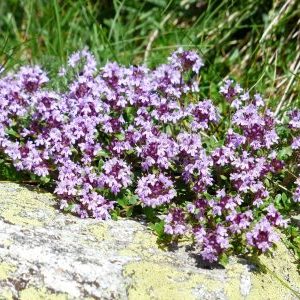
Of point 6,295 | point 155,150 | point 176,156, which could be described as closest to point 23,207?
point 6,295

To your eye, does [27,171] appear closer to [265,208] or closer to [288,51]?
[265,208]

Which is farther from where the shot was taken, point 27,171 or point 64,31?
point 64,31

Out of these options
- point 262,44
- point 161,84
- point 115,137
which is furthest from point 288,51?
point 115,137

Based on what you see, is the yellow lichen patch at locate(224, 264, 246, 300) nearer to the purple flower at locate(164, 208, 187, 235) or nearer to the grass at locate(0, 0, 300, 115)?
the purple flower at locate(164, 208, 187, 235)

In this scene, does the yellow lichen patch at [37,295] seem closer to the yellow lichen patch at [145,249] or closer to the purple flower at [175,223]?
the yellow lichen patch at [145,249]

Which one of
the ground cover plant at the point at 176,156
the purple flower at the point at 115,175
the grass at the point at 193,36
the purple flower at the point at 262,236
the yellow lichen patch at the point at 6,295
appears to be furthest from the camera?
the grass at the point at 193,36

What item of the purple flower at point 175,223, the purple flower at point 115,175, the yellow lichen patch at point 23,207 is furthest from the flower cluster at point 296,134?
the yellow lichen patch at point 23,207
